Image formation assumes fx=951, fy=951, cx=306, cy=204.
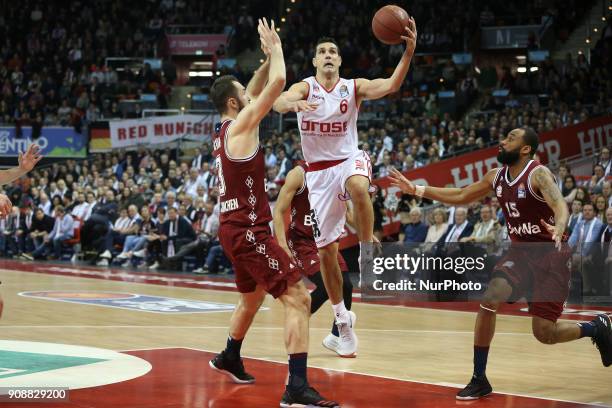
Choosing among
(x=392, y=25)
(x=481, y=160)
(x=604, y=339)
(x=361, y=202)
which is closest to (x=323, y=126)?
(x=361, y=202)

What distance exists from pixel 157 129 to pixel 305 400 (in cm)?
2011

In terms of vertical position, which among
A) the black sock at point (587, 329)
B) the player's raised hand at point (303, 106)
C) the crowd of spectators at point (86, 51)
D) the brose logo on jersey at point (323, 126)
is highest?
the crowd of spectators at point (86, 51)

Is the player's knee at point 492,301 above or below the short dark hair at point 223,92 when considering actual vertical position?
below

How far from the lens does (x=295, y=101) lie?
24.6ft

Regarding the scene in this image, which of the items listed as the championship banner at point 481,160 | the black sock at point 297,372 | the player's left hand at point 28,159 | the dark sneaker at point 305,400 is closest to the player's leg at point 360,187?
the black sock at point 297,372

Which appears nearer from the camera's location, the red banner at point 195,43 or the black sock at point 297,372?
the black sock at point 297,372

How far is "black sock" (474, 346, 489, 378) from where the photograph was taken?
636 centimetres

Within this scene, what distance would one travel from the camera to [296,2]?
31844mm

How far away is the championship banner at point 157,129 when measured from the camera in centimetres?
2505

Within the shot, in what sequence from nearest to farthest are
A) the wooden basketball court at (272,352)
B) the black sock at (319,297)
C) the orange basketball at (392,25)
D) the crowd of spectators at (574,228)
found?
the wooden basketball court at (272,352)
the orange basketball at (392,25)
the black sock at (319,297)
the crowd of spectators at (574,228)

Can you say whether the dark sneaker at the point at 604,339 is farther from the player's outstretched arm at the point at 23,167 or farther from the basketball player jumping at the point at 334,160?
the player's outstretched arm at the point at 23,167

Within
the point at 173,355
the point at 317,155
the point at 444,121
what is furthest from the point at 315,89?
the point at 444,121

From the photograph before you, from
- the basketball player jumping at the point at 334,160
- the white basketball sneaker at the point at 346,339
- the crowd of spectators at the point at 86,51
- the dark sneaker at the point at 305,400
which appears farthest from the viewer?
the crowd of spectators at the point at 86,51

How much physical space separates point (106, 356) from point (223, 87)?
2548 mm
